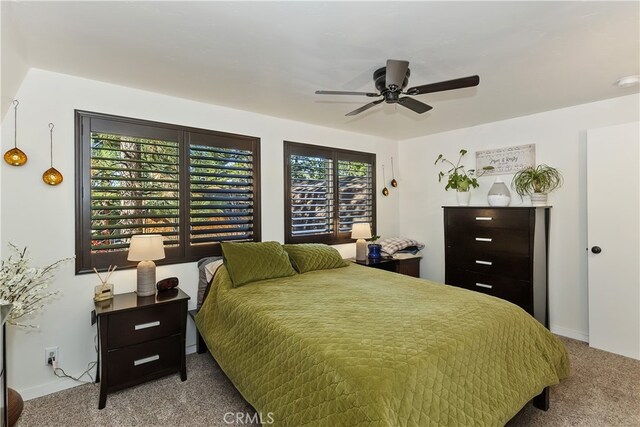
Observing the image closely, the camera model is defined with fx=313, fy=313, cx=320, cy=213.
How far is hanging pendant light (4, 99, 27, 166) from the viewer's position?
2.15 meters

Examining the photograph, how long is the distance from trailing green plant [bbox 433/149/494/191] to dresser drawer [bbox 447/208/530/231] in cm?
41

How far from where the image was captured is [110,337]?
2193 millimetres

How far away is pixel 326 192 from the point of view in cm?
407

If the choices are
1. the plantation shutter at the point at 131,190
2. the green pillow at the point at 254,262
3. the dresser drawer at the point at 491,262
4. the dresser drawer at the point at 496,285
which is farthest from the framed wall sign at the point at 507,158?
the plantation shutter at the point at 131,190

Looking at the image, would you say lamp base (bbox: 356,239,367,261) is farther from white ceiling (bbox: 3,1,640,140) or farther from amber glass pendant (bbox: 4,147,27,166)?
amber glass pendant (bbox: 4,147,27,166)

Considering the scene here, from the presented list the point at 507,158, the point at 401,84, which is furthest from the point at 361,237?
the point at 401,84

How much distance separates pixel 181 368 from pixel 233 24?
97.4 inches

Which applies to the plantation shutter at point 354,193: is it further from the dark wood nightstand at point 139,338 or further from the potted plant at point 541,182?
the dark wood nightstand at point 139,338

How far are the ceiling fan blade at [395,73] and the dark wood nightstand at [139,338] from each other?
2.20m

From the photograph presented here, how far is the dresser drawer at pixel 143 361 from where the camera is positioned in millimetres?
2217

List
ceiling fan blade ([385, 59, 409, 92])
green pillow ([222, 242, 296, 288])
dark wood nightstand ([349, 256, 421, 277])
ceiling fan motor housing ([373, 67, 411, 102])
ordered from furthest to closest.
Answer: dark wood nightstand ([349, 256, 421, 277])
green pillow ([222, 242, 296, 288])
ceiling fan motor housing ([373, 67, 411, 102])
ceiling fan blade ([385, 59, 409, 92])

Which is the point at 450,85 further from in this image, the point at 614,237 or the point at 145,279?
the point at 145,279

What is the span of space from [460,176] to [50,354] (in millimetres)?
4406
